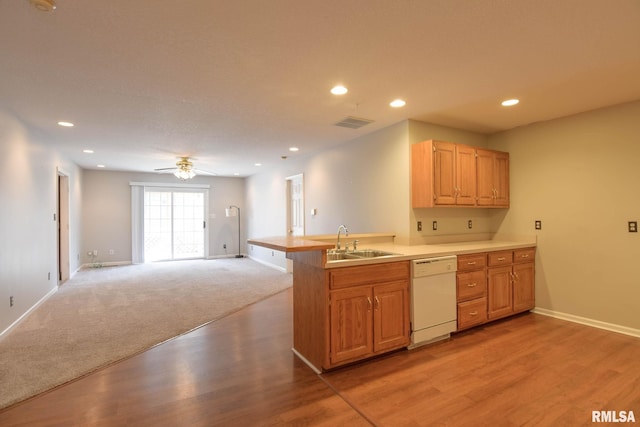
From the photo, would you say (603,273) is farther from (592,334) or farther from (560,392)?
(560,392)

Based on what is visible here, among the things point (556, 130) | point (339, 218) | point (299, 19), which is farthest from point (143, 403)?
point (556, 130)

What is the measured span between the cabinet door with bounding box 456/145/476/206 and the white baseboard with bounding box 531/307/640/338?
5.33ft

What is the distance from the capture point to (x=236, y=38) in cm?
210

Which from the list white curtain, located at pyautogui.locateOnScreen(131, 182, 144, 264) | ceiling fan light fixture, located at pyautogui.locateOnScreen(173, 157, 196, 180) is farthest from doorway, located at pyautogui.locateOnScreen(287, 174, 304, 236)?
white curtain, located at pyautogui.locateOnScreen(131, 182, 144, 264)

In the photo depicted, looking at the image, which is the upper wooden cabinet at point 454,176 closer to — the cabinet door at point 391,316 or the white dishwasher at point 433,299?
the white dishwasher at point 433,299

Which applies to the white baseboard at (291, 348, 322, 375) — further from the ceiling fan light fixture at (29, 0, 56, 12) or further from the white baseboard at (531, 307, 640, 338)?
the white baseboard at (531, 307, 640, 338)

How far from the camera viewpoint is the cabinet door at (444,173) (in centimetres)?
372

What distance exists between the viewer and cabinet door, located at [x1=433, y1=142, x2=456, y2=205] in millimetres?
3719

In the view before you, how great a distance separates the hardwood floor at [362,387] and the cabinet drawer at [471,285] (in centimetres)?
44

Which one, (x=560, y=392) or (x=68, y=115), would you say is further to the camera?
(x=68, y=115)

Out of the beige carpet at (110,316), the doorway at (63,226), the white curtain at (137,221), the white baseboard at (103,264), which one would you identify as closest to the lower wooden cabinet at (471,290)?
the beige carpet at (110,316)

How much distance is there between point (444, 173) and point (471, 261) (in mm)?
1063

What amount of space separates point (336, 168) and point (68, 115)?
11.7 feet

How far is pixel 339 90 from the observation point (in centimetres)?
298
